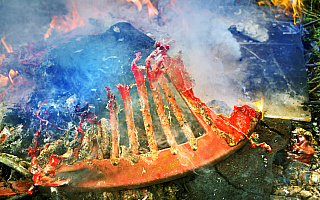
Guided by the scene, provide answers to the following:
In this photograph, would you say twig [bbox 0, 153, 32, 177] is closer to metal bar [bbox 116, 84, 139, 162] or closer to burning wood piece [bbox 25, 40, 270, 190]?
burning wood piece [bbox 25, 40, 270, 190]

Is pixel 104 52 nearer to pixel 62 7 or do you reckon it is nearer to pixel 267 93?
pixel 62 7

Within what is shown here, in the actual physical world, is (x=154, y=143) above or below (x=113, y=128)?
below

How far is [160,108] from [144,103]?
19cm

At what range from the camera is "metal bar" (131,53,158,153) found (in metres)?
2.23

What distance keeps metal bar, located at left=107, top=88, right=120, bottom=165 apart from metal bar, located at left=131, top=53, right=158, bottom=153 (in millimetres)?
314

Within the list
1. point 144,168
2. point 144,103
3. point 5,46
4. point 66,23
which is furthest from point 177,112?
point 5,46

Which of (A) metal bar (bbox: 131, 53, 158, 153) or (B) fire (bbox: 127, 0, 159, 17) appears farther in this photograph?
(B) fire (bbox: 127, 0, 159, 17)

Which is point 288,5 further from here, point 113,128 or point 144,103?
point 113,128

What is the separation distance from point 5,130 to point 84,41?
1392 mm

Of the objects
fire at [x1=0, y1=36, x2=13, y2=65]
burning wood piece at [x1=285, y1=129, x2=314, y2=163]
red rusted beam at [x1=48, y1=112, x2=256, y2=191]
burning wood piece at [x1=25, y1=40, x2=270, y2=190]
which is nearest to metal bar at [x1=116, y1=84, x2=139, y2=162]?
burning wood piece at [x1=25, y1=40, x2=270, y2=190]

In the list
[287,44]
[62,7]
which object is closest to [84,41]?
[62,7]

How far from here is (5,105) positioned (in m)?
2.41

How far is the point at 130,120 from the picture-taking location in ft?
7.48

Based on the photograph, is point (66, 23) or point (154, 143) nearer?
point (154, 143)
